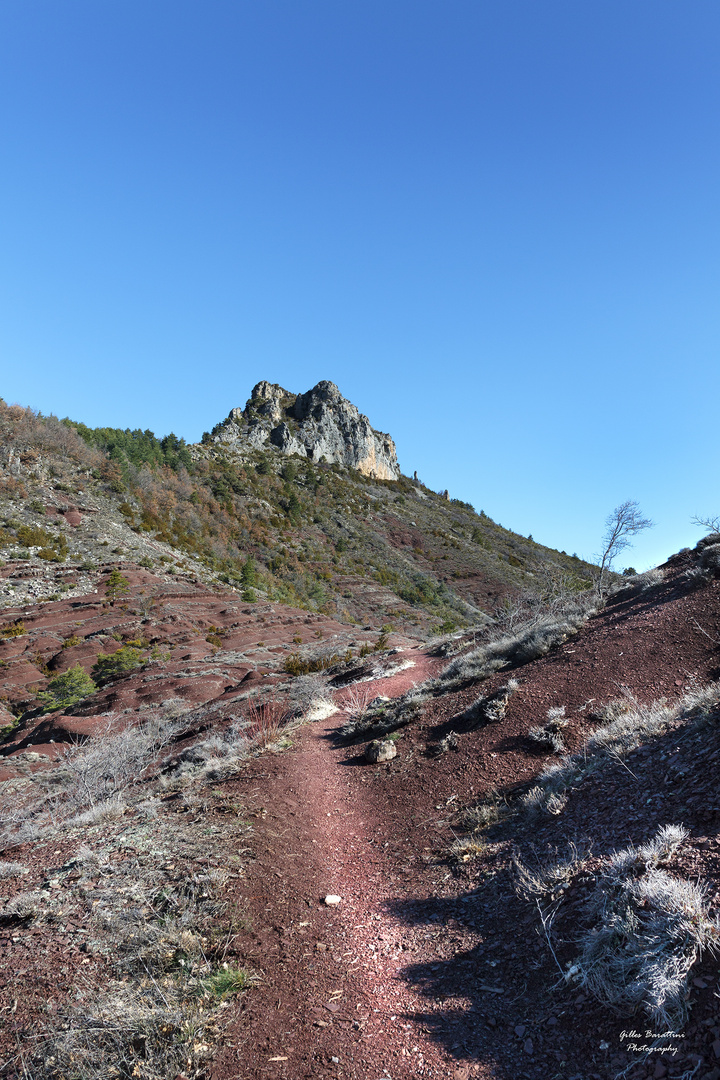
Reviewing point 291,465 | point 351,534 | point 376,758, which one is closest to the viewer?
point 376,758

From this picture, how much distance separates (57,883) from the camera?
17.2ft

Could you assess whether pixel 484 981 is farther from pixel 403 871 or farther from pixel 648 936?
pixel 403 871

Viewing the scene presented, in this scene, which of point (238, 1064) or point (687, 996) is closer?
point (687, 996)

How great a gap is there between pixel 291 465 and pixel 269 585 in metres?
35.9

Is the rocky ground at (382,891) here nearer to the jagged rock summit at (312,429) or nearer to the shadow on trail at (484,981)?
the shadow on trail at (484,981)

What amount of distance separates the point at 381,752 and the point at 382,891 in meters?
3.65

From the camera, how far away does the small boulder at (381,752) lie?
29.5 ft

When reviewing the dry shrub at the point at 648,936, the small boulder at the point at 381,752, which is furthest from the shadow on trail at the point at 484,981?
the small boulder at the point at 381,752

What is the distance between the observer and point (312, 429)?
306 feet

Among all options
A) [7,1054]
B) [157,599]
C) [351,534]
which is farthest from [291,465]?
[7,1054]

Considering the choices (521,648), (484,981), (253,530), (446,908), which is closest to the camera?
(484,981)

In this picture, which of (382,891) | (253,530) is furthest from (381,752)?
(253,530)

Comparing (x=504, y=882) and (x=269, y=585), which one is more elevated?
(x=269, y=585)

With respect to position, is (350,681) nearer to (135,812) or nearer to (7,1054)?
(135,812)
